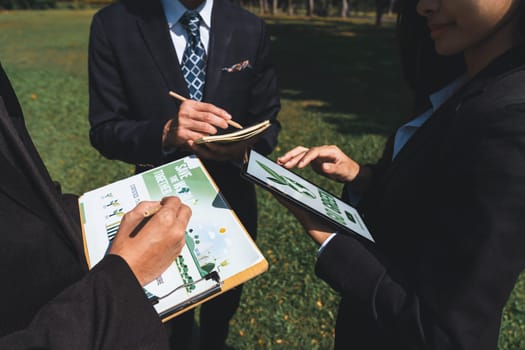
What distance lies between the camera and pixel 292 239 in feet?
15.1

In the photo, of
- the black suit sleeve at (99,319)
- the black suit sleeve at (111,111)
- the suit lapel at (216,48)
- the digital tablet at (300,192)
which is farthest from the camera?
the suit lapel at (216,48)

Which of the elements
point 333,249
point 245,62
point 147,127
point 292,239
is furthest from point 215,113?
point 292,239

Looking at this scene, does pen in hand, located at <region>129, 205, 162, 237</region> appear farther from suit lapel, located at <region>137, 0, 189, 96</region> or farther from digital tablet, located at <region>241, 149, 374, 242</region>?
suit lapel, located at <region>137, 0, 189, 96</region>

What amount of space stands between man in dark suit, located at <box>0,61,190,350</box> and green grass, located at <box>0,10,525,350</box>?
237cm

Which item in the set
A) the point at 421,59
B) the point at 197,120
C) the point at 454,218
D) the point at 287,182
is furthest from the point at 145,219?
the point at 421,59

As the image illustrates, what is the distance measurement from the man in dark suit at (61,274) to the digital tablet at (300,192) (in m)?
0.26

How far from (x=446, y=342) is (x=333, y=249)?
0.45 meters

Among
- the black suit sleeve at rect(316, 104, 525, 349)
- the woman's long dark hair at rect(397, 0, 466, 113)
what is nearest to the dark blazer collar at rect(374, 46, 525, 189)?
the black suit sleeve at rect(316, 104, 525, 349)

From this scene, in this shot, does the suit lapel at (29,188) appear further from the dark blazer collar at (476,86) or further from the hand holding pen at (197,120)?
the dark blazer collar at (476,86)

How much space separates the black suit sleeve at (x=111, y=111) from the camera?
2.02m

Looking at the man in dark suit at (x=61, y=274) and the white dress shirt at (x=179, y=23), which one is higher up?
the white dress shirt at (x=179, y=23)

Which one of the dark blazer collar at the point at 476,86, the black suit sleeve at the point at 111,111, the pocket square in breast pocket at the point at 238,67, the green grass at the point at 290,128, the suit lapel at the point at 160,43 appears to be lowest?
the green grass at the point at 290,128

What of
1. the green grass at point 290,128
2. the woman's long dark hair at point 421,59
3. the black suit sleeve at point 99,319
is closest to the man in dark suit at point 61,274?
the black suit sleeve at point 99,319

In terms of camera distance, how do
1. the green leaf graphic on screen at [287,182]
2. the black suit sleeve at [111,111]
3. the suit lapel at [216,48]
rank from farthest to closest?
the suit lapel at [216,48], the black suit sleeve at [111,111], the green leaf graphic on screen at [287,182]
